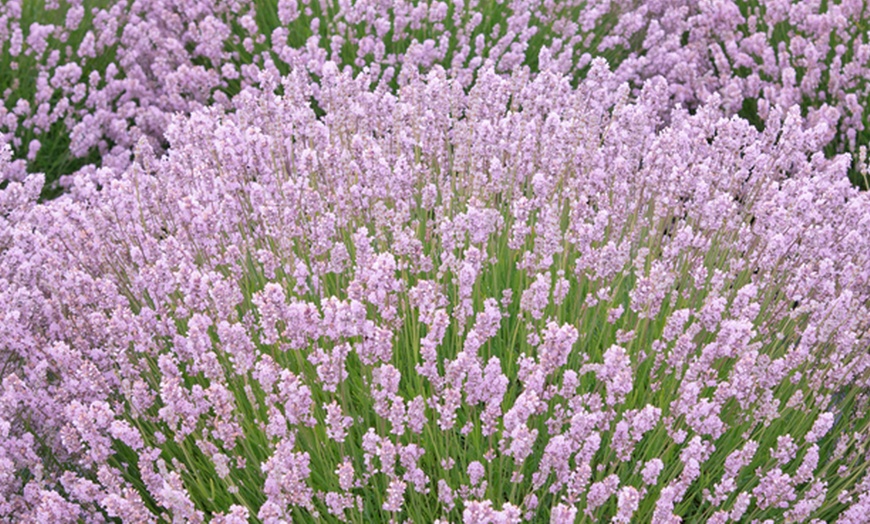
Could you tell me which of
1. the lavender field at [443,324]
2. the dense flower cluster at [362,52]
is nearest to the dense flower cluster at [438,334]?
the lavender field at [443,324]

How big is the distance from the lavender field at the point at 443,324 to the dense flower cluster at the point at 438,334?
1cm

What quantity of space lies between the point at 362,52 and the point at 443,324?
3791 millimetres

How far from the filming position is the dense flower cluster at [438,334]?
229 cm

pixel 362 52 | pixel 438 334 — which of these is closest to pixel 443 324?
→ pixel 438 334

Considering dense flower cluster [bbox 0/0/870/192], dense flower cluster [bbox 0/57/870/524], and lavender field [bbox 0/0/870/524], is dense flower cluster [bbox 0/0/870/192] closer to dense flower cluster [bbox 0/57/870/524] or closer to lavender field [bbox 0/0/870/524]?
lavender field [bbox 0/0/870/524]

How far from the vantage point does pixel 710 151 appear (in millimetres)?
3721

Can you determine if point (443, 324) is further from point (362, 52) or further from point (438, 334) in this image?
point (362, 52)

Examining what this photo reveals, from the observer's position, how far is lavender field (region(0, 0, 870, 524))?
7.53ft

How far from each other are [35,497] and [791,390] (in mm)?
2345

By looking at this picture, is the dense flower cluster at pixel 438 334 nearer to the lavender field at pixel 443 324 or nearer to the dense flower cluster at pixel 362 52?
the lavender field at pixel 443 324

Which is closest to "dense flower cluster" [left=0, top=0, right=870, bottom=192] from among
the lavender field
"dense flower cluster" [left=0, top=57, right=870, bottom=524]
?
the lavender field

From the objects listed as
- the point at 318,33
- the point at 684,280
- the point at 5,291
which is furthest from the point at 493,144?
the point at 318,33

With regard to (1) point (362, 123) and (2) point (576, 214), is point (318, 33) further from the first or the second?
(2) point (576, 214)

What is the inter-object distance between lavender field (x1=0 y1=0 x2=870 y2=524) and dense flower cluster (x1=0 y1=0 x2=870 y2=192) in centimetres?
114
